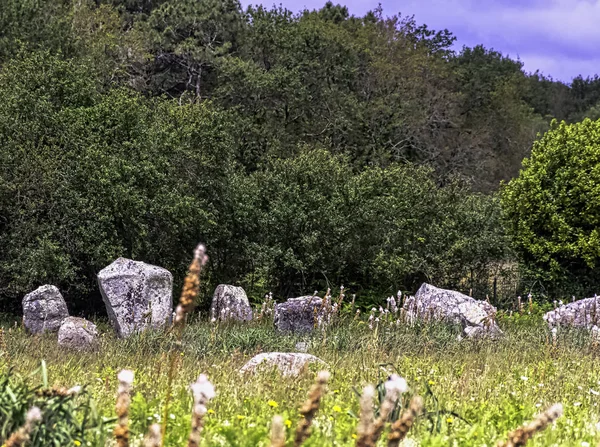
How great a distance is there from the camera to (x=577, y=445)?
348cm

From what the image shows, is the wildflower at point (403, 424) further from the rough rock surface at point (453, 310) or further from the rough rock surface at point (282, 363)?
the rough rock surface at point (453, 310)

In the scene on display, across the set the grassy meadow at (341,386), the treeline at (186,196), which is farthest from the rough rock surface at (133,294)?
the treeline at (186,196)

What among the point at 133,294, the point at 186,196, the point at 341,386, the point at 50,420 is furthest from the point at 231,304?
the point at 50,420

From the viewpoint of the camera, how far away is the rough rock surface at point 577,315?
10781 mm

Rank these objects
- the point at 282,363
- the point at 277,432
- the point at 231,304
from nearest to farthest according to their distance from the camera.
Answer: the point at 277,432 < the point at 282,363 < the point at 231,304

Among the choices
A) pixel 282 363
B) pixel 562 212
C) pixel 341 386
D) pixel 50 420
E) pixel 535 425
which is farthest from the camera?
pixel 562 212

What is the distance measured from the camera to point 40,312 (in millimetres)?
11633

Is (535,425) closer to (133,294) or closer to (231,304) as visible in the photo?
(133,294)

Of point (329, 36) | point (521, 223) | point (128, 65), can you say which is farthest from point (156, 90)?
point (521, 223)

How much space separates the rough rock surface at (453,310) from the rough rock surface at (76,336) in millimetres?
5183

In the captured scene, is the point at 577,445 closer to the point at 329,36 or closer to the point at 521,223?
the point at 521,223

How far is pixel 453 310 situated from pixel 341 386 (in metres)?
6.37

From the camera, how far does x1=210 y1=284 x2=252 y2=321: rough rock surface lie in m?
11.8

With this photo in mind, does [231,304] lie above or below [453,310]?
below
